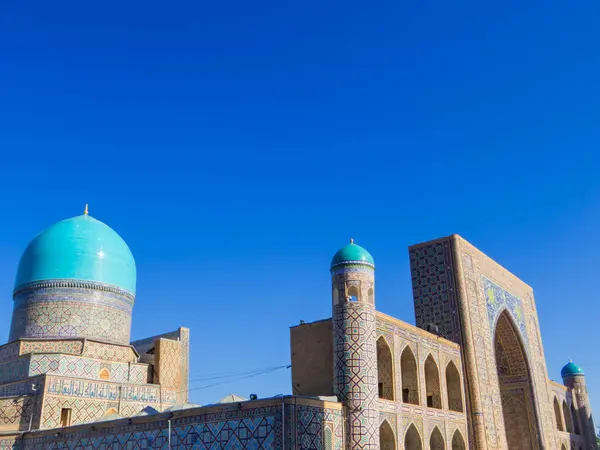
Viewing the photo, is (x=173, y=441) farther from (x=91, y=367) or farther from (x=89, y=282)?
(x=89, y=282)

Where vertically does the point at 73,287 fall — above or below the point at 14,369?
above

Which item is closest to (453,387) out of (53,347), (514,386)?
(514,386)

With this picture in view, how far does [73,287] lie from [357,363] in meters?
8.28

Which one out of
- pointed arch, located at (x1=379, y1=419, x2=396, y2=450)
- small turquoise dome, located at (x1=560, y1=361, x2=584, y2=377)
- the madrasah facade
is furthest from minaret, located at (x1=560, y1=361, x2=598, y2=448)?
pointed arch, located at (x1=379, y1=419, x2=396, y2=450)

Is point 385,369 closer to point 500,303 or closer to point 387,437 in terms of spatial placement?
point 387,437

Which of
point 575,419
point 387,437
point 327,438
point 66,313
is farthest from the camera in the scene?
point 575,419

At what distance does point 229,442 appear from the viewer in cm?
1070

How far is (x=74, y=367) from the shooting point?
14359mm

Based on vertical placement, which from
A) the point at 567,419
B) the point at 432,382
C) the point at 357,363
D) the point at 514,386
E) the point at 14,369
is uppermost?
the point at 514,386

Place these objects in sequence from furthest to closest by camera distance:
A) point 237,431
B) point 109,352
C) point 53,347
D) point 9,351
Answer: point 109,352, point 9,351, point 53,347, point 237,431

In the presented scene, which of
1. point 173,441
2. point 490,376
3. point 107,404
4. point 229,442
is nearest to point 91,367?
point 107,404

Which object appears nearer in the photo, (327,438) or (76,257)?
(327,438)

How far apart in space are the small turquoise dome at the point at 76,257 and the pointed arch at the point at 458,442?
956 cm

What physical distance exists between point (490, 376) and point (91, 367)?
1068 centimetres
